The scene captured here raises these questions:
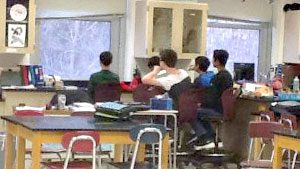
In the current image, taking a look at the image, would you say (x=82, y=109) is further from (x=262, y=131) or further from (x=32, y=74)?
(x=32, y=74)

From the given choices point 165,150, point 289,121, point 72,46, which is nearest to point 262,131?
point 289,121

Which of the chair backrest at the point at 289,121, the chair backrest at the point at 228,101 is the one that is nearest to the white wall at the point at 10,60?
the chair backrest at the point at 228,101

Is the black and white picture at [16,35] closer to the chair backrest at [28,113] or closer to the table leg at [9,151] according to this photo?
the chair backrest at [28,113]

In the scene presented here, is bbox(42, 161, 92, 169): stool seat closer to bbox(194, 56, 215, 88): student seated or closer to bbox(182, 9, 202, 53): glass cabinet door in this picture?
bbox(194, 56, 215, 88): student seated

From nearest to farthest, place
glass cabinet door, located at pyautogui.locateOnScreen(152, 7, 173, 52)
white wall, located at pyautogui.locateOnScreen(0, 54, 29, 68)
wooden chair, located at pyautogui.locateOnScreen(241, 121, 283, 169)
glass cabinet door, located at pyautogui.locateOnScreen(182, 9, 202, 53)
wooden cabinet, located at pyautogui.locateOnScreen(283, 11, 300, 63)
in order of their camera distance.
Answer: wooden chair, located at pyautogui.locateOnScreen(241, 121, 283, 169) < white wall, located at pyautogui.locateOnScreen(0, 54, 29, 68) < glass cabinet door, located at pyautogui.locateOnScreen(152, 7, 173, 52) < glass cabinet door, located at pyautogui.locateOnScreen(182, 9, 202, 53) < wooden cabinet, located at pyautogui.locateOnScreen(283, 11, 300, 63)

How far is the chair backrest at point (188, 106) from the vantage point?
762 cm

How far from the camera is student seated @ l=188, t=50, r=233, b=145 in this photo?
8.02 metres

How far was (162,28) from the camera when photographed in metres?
10.1

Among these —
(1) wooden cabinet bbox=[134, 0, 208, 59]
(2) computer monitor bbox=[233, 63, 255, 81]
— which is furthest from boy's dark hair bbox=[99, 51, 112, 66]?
(2) computer monitor bbox=[233, 63, 255, 81]

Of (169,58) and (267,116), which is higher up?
(169,58)

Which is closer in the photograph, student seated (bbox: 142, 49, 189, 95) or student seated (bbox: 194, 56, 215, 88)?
student seated (bbox: 142, 49, 189, 95)

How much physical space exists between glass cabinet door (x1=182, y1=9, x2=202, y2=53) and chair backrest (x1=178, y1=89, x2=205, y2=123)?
2.46 m

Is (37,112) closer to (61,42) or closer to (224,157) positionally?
(224,157)

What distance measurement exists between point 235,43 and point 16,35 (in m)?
3.91
